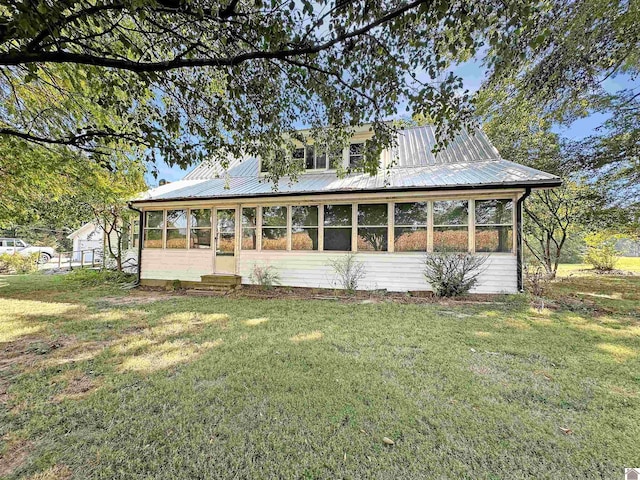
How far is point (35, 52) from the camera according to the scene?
245 cm

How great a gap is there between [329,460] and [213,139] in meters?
4.16

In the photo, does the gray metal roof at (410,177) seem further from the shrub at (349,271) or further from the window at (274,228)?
the shrub at (349,271)

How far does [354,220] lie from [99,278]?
1031 cm

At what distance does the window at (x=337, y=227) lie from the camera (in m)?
8.75

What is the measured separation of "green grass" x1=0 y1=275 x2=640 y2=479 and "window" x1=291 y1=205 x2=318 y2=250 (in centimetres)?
393

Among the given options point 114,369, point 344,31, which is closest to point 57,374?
point 114,369

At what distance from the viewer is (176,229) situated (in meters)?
10.3

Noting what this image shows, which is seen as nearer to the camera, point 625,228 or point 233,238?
point 233,238

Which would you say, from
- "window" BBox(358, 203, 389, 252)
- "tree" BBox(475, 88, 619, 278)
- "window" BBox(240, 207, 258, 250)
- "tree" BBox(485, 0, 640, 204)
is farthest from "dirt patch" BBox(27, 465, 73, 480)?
"tree" BBox(475, 88, 619, 278)

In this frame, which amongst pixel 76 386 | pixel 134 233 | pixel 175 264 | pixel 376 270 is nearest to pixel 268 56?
pixel 76 386

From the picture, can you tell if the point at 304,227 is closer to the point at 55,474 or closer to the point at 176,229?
the point at 176,229

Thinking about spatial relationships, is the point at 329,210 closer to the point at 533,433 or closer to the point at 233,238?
the point at 233,238

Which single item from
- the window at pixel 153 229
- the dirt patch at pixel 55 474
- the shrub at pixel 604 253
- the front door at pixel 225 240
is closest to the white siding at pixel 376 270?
the front door at pixel 225 240

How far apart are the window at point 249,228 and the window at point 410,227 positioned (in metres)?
4.75
